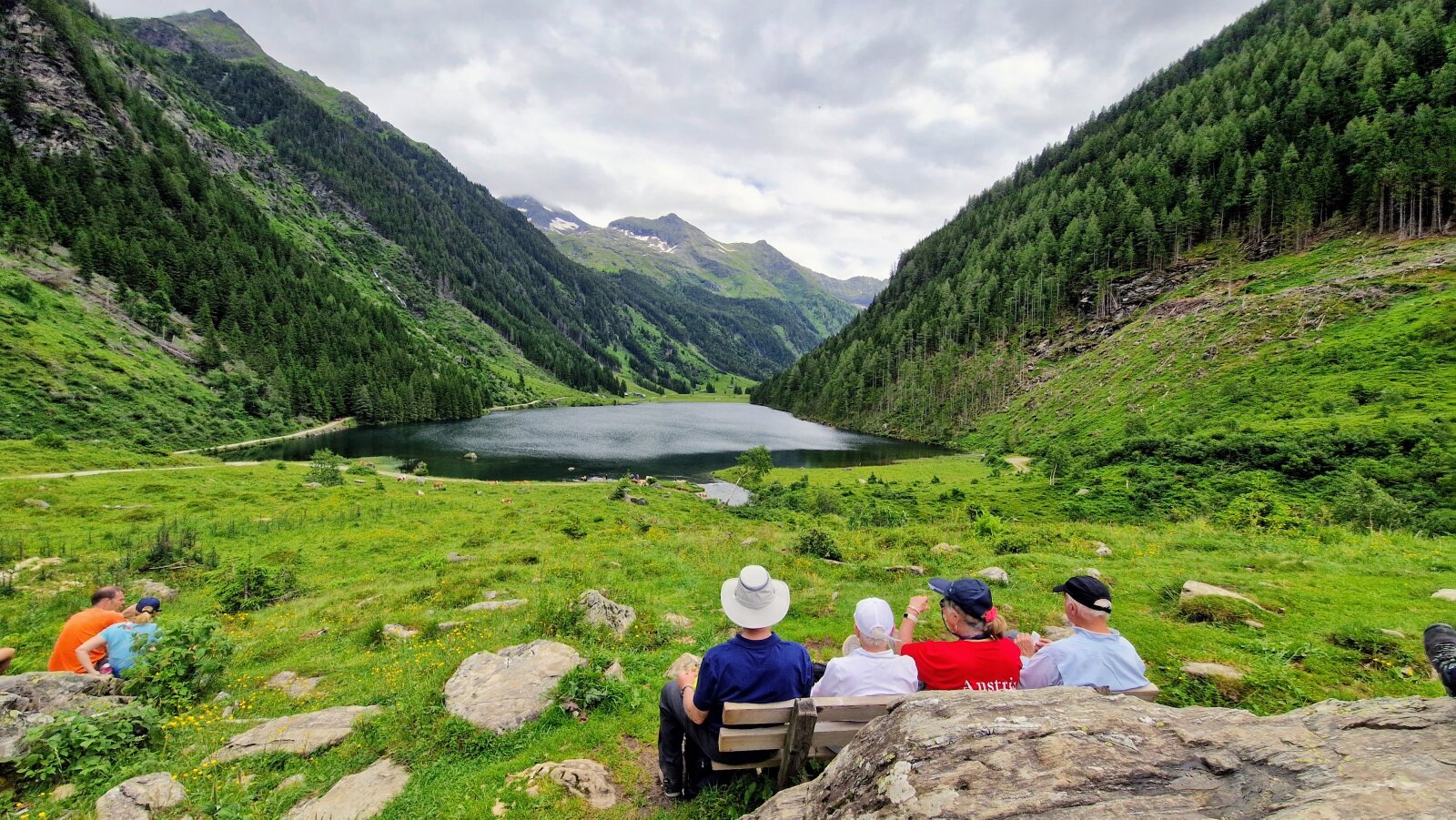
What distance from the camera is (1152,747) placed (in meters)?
3.31

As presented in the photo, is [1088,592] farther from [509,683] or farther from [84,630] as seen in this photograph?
[84,630]

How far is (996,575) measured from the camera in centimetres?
1421

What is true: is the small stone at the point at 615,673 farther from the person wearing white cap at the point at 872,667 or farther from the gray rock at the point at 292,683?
the gray rock at the point at 292,683

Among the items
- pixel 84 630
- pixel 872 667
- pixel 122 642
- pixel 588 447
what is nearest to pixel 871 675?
pixel 872 667

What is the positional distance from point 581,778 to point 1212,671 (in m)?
9.43

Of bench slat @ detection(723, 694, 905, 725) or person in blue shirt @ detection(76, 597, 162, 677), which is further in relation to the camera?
person in blue shirt @ detection(76, 597, 162, 677)

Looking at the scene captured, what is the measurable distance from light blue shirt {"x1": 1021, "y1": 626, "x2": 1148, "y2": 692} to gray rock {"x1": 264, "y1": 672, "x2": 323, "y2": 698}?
11.6m

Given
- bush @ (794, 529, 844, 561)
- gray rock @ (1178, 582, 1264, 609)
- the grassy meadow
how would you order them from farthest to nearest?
bush @ (794, 529, 844, 561)
gray rock @ (1178, 582, 1264, 609)
the grassy meadow

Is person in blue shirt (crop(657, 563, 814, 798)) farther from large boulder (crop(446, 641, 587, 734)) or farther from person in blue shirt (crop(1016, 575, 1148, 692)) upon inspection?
large boulder (crop(446, 641, 587, 734))

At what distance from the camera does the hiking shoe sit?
353 centimetres

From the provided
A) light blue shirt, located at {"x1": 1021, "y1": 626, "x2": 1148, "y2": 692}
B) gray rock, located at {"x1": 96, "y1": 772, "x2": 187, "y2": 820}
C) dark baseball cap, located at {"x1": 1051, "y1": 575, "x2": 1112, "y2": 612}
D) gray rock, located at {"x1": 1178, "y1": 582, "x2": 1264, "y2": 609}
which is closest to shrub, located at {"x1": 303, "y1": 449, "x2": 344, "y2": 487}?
gray rock, located at {"x1": 96, "y1": 772, "x2": 187, "y2": 820}

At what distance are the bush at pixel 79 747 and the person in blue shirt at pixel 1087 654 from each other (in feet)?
37.5

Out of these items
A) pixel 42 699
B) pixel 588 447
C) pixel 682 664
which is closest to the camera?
pixel 42 699

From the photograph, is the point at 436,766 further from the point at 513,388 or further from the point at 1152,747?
the point at 513,388
